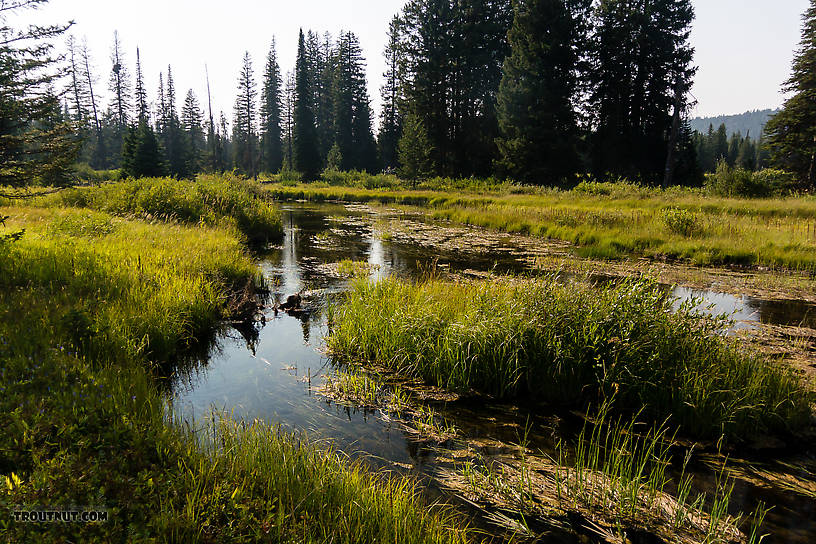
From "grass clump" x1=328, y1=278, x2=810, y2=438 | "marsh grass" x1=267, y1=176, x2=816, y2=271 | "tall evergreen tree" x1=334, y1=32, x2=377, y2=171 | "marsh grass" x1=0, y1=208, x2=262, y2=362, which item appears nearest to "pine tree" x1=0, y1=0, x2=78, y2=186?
"marsh grass" x1=0, y1=208, x2=262, y2=362

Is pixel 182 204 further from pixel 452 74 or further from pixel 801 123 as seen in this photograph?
pixel 801 123

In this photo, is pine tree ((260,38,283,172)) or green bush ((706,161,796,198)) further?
pine tree ((260,38,283,172))

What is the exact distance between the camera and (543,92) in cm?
3384

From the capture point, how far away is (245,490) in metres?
2.94

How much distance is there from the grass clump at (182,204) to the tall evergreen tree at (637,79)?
105 feet

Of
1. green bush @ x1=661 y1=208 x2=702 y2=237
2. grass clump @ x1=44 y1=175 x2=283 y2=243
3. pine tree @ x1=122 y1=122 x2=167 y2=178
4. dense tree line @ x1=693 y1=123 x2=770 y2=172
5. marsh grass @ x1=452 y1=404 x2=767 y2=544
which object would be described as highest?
dense tree line @ x1=693 y1=123 x2=770 y2=172

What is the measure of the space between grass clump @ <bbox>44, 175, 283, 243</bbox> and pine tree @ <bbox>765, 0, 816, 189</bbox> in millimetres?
38284

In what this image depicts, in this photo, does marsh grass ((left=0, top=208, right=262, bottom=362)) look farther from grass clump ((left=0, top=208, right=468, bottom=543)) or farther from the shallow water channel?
the shallow water channel

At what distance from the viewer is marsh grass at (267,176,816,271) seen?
42.0ft

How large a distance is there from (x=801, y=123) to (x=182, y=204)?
43.7m

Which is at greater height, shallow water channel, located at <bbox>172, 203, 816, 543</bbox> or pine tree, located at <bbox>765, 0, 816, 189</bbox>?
pine tree, located at <bbox>765, 0, 816, 189</bbox>

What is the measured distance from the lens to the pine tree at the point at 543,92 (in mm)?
34031

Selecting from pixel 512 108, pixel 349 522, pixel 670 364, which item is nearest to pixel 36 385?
pixel 349 522

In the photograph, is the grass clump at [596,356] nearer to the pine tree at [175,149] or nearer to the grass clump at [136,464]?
the grass clump at [136,464]
